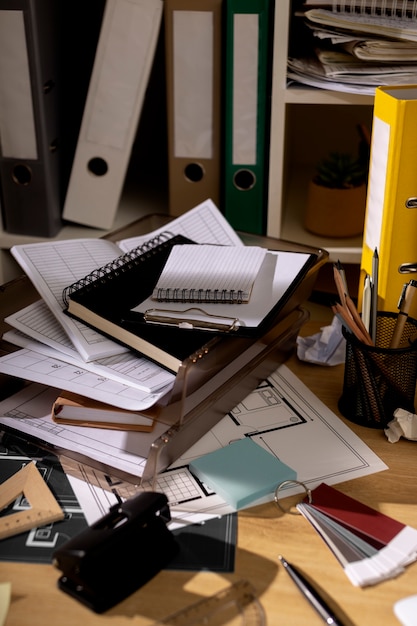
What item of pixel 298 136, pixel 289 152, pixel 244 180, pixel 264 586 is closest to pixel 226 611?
pixel 264 586

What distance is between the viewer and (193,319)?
0.90m

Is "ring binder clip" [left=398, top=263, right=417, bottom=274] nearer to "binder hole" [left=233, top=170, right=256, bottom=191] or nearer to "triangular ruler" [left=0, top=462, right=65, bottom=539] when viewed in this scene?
"binder hole" [left=233, top=170, right=256, bottom=191]

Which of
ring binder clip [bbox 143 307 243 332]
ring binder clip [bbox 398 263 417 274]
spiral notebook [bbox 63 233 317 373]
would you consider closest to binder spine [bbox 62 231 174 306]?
spiral notebook [bbox 63 233 317 373]

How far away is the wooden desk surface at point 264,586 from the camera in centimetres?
65

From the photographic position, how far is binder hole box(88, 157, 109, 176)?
3.96 ft

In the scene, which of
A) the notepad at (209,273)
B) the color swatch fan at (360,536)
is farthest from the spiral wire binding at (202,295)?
the color swatch fan at (360,536)

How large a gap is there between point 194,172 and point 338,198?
23cm

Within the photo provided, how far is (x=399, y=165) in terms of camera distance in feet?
3.02

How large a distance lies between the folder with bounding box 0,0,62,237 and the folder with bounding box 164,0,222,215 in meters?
0.18

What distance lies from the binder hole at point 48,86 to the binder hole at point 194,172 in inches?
9.3

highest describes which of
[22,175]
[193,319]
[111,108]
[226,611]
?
[111,108]

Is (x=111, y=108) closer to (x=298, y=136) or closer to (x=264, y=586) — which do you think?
(x=298, y=136)

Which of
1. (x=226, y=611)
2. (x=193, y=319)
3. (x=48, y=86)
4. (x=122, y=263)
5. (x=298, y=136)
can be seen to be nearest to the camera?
(x=226, y=611)

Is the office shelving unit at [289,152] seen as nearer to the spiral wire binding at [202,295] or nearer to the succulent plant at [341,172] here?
the succulent plant at [341,172]
